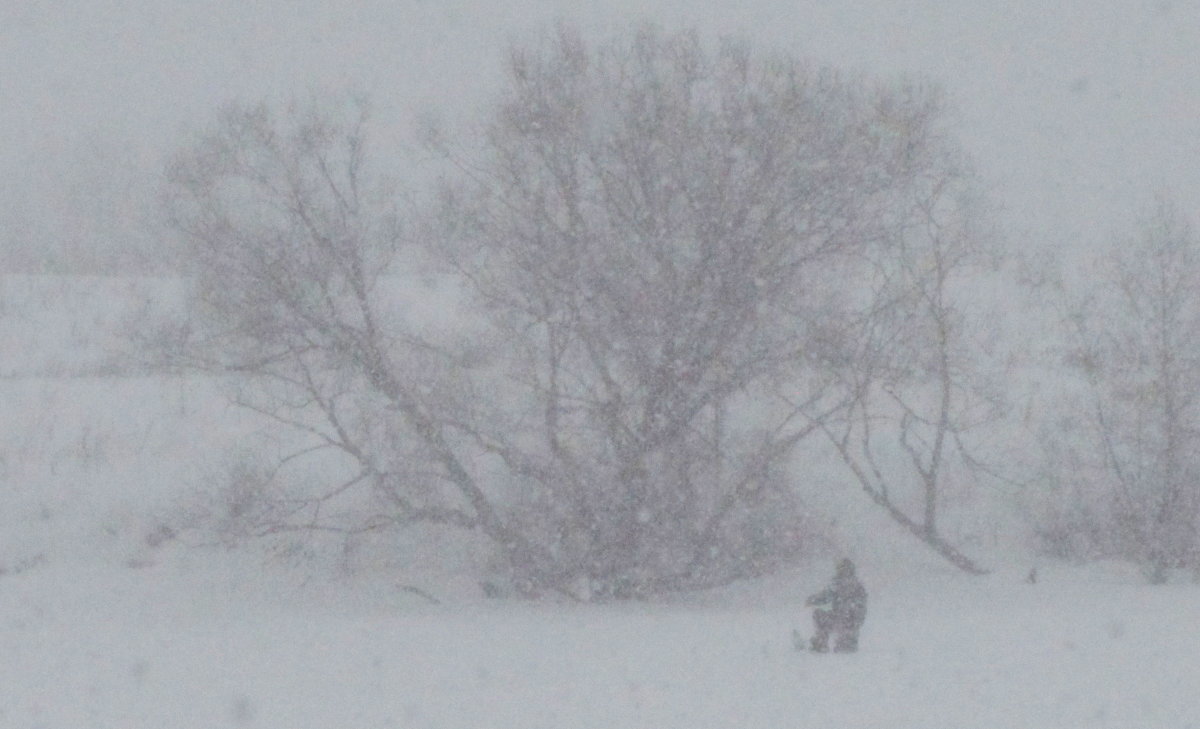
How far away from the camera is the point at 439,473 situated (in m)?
23.3

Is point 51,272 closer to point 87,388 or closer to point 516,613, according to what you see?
point 87,388

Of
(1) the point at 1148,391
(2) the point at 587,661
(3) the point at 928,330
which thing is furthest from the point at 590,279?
(1) the point at 1148,391

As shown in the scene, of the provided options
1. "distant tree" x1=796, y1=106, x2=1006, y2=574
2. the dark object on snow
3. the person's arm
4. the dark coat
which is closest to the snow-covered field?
the dark object on snow

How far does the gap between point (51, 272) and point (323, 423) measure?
1609 cm

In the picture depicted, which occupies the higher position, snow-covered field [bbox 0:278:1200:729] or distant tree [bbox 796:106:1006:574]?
distant tree [bbox 796:106:1006:574]

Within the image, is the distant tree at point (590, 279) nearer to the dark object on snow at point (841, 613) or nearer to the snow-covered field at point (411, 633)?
the snow-covered field at point (411, 633)

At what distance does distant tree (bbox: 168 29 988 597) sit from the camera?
2242 centimetres

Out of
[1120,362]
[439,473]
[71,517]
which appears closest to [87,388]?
[71,517]

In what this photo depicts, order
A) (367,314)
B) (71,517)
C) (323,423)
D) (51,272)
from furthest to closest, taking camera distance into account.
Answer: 1. (51,272)
2. (323,423)
3. (71,517)
4. (367,314)

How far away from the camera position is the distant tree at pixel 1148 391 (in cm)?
2498

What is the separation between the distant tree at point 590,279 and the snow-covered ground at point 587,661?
5.91 feet

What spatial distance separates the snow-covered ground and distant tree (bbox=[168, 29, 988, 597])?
1.80 metres

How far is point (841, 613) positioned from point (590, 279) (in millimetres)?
8414

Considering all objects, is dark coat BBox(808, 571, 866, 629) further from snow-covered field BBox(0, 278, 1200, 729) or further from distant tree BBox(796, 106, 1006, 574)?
distant tree BBox(796, 106, 1006, 574)
